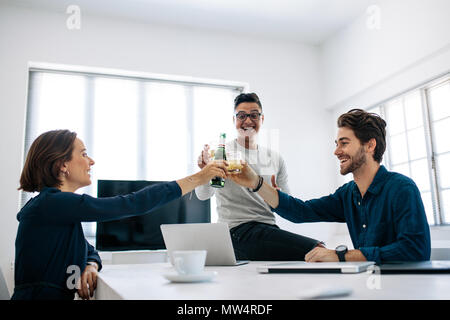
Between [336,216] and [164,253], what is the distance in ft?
6.18

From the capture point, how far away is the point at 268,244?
203cm

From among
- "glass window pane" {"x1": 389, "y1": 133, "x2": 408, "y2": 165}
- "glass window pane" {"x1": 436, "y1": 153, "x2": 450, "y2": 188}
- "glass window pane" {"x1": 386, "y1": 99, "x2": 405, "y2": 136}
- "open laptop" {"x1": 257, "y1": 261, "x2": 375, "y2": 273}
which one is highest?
"glass window pane" {"x1": 386, "y1": 99, "x2": 405, "y2": 136}

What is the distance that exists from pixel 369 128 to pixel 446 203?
1946 millimetres

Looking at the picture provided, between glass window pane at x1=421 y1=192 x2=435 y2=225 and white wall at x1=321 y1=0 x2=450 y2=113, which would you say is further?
glass window pane at x1=421 y1=192 x2=435 y2=225

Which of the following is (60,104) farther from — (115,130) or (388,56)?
(388,56)

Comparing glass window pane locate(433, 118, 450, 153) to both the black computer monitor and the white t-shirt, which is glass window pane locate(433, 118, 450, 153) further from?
the black computer monitor

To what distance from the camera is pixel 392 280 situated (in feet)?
2.95

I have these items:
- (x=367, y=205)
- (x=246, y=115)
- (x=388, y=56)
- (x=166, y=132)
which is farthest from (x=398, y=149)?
(x=367, y=205)

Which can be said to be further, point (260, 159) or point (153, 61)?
point (153, 61)

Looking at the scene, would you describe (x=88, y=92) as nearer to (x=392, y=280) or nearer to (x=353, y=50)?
(x=353, y=50)

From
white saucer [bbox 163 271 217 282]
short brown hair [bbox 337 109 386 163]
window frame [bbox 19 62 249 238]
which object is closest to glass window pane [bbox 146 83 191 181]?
window frame [bbox 19 62 249 238]

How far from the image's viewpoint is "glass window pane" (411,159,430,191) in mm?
3516

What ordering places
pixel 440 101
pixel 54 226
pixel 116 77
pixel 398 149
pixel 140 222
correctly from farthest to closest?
pixel 116 77 → pixel 398 149 → pixel 440 101 → pixel 140 222 → pixel 54 226

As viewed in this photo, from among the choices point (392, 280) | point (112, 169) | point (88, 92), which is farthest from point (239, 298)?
point (88, 92)
